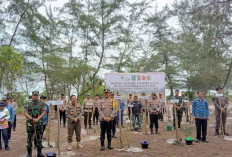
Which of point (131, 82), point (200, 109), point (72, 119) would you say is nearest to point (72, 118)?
point (72, 119)

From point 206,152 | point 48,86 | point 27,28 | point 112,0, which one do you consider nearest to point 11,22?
point 27,28

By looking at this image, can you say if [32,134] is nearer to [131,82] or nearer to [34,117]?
[34,117]

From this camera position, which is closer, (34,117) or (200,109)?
(34,117)

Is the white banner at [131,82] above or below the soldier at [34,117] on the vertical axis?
above

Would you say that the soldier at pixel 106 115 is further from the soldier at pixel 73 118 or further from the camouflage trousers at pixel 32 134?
the camouflage trousers at pixel 32 134

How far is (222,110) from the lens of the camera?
7832 millimetres

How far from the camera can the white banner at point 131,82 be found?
7340mm

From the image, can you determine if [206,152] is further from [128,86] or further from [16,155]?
[16,155]

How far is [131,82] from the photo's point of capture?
741cm

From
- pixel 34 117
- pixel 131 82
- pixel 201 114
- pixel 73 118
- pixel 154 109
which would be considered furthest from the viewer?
pixel 154 109

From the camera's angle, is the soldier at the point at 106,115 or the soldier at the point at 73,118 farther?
the soldier at the point at 73,118

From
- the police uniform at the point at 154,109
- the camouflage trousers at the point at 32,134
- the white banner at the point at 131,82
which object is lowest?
the camouflage trousers at the point at 32,134

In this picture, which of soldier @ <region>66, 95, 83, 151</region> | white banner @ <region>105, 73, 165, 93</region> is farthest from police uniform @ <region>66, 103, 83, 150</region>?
white banner @ <region>105, 73, 165, 93</region>

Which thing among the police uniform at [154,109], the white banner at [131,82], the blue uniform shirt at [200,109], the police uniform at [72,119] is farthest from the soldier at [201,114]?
the police uniform at [72,119]
